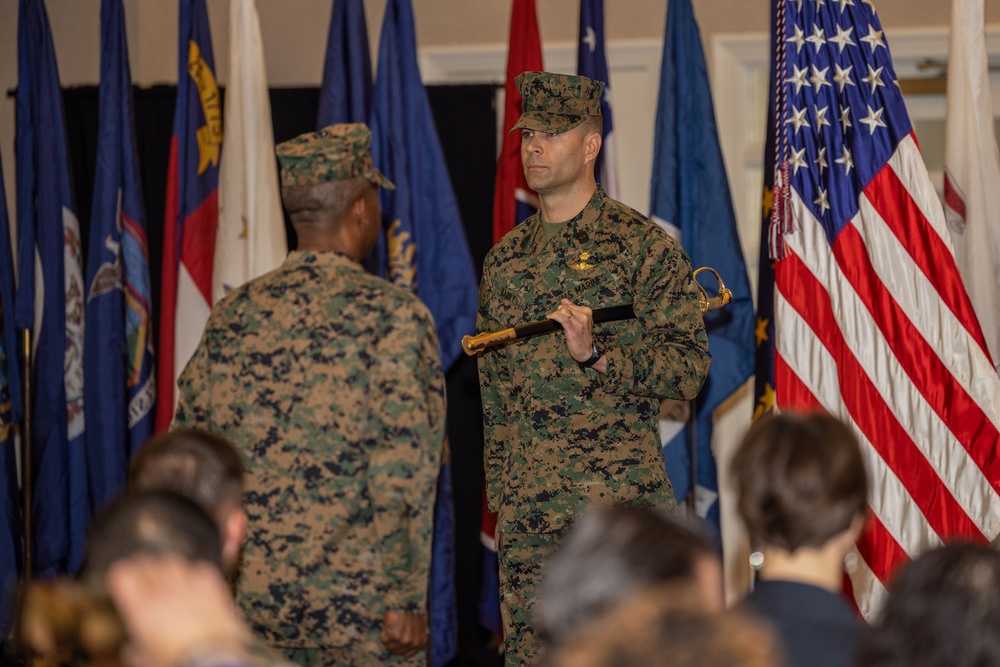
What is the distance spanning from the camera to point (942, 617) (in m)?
1.51

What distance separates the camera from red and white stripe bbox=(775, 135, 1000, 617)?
144 inches

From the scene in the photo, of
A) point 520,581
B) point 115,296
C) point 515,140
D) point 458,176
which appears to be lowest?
point 520,581

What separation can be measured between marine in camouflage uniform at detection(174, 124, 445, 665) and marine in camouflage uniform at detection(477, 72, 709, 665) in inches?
23.0

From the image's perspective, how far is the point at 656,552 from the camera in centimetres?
133

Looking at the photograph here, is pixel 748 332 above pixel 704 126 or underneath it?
underneath

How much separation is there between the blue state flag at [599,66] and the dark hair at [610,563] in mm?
3148

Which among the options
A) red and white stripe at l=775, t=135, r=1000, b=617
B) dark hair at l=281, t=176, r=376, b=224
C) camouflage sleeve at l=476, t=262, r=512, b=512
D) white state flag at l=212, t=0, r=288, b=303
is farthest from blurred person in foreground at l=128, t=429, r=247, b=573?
white state flag at l=212, t=0, r=288, b=303

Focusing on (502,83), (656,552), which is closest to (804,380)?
(502,83)

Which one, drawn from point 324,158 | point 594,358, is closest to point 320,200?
point 324,158

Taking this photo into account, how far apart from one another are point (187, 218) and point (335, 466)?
218cm

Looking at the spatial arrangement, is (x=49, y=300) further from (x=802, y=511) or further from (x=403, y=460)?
(x=802, y=511)

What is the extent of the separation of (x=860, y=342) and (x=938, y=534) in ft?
1.98

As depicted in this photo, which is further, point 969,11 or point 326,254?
point 969,11

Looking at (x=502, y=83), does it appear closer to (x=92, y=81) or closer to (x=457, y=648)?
(x=92, y=81)
